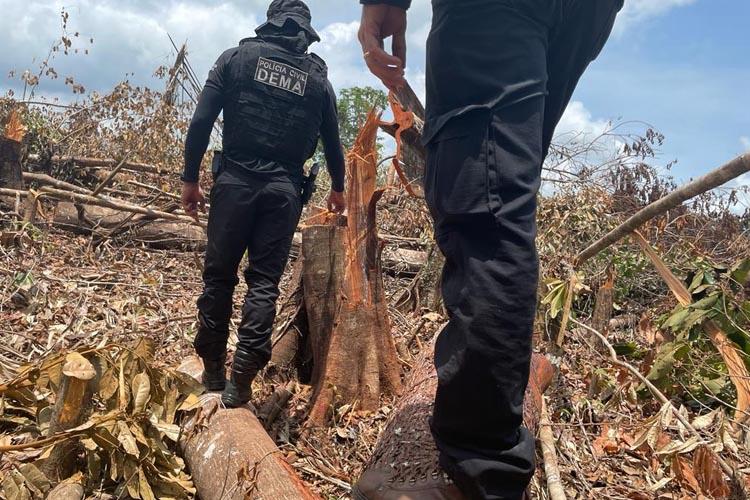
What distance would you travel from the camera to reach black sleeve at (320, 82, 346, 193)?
11.1 ft

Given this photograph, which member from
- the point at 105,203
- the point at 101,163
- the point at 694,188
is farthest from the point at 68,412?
the point at 101,163

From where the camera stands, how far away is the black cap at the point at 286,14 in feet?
10.5

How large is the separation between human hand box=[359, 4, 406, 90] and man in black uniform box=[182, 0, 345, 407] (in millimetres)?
1502

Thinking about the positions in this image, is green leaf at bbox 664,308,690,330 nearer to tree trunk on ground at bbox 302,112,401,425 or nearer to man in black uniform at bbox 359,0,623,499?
tree trunk on ground at bbox 302,112,401,425

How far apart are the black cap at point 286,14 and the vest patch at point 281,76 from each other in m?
0.25

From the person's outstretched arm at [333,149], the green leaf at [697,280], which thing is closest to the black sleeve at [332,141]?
the person's outstretched arm at [333,149]

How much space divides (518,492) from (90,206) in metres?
6.18

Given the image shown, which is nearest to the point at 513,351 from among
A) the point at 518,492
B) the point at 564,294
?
the point at 518,492

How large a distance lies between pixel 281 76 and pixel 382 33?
1.57 m

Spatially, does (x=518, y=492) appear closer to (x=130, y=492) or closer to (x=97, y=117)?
(x=130, y=492)

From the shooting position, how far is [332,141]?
11.4 ft

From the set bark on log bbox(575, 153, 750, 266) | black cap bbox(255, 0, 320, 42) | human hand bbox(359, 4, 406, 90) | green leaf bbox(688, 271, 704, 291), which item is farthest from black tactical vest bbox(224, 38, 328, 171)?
green leaf bbox(688, 271, 704, 291)

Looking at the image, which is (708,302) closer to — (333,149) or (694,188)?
(694,188)

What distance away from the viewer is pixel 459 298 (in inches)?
57.1
